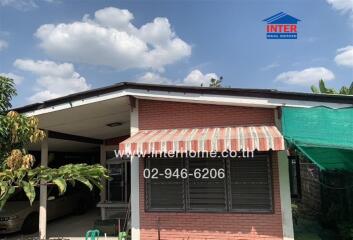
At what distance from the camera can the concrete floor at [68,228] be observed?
558 inches

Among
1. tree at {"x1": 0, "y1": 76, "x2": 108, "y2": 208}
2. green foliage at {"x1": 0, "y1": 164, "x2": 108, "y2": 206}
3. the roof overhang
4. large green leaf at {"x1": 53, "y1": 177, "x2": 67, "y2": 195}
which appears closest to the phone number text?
the roof overhang

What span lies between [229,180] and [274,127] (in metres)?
2.26

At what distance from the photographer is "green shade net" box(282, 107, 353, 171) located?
8.81 metres

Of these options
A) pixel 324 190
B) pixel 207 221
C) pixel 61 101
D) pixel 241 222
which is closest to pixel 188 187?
pixel 207 221

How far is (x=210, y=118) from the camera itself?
442 inches

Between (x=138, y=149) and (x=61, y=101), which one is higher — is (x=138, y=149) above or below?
below

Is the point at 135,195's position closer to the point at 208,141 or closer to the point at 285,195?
the point at 208,141

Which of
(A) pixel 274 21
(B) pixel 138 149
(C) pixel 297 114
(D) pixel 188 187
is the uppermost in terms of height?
(A) pixel 274 21

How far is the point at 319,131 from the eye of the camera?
9172 millimetres

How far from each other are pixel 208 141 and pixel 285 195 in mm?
3086

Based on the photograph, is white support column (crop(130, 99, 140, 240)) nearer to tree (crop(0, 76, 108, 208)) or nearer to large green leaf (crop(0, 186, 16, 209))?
tree (crop(0, 76, 108, 208))

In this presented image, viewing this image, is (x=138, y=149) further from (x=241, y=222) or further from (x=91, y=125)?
(x=91, y=125)

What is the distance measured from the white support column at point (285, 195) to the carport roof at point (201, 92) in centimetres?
100

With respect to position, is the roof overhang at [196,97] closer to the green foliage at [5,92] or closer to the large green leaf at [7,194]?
the green foliage at [5,92]
